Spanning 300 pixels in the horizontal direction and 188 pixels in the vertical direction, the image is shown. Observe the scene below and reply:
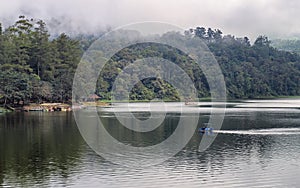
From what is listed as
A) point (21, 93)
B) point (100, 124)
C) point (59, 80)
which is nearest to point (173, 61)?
point (59, 80)

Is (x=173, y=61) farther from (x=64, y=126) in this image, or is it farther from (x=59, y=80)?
(x=64, y=126)

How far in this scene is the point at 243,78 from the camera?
9512 centimetres

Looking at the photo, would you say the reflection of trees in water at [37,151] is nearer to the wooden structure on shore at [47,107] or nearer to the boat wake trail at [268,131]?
the boat wake trail at [268,131]

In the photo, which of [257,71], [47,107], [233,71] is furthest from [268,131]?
[257,71]

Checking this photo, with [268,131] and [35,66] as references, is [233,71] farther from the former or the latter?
[268,131]

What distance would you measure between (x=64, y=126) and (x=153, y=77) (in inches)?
1742

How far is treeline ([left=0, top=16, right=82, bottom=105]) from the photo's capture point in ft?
170

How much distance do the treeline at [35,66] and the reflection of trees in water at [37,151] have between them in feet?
51.4

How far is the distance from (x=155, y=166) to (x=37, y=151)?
21.4 feet

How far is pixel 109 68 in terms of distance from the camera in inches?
2945

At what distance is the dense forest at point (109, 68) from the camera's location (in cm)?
5488

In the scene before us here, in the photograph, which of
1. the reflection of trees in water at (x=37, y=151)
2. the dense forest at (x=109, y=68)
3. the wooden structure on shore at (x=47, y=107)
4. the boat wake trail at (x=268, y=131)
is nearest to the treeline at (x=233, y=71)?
the dense forest at (x=109, y=68)

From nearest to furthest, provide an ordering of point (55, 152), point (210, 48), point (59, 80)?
1. point (55, 152)
2. point (59, 80)
3. point (210, 48)

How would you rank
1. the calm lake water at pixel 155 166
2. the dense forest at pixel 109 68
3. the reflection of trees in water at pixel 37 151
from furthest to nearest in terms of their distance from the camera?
the dense forest at pixel 109 68, the reflection of trees in water at pixel 37 151, the calm lake water at pixel 155 166
